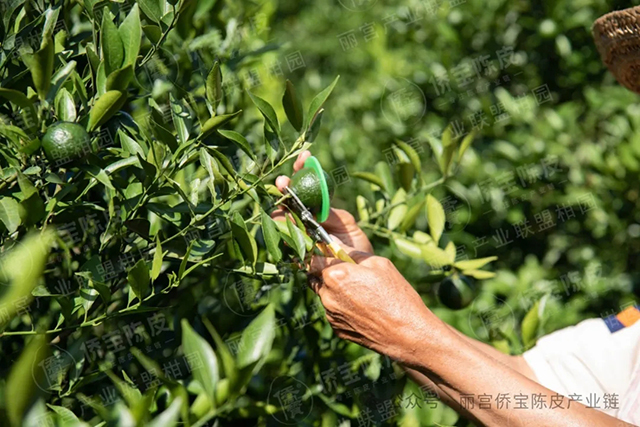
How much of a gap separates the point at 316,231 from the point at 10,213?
399mm

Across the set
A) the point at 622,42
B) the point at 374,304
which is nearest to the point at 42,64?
the point at 374,304

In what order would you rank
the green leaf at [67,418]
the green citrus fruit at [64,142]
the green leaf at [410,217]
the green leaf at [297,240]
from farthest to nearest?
the green leaf at [410,217], the green leaf at [297,240], the green citrus fruit at [64,142], the green leaf at [67,418]

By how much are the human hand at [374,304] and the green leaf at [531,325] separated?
449 millimetres

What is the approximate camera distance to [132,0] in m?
1.04

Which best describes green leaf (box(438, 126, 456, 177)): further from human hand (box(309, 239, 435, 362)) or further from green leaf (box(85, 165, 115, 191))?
green leaf (box(85, 165, 115, 191))

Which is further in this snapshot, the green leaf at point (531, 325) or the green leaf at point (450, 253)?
the green leaf at point (531, 325)

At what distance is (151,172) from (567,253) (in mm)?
1758

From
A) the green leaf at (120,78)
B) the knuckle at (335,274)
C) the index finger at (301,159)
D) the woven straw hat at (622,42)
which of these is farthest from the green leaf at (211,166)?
the woven straw hat at (622,42)

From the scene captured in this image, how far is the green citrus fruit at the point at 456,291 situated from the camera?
1.22m

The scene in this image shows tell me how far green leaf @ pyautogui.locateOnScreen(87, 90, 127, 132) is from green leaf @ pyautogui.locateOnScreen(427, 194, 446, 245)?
599mm

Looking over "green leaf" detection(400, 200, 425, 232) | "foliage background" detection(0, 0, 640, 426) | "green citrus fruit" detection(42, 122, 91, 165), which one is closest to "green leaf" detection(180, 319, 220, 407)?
"foliage background" detection(0, 0, 640, 426)

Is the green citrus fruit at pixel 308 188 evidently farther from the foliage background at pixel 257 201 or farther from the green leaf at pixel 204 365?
the green leaf at pixel 204 365

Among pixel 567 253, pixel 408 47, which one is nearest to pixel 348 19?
pixel 408 47

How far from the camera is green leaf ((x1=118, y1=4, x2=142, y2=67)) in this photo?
0.79 meters
